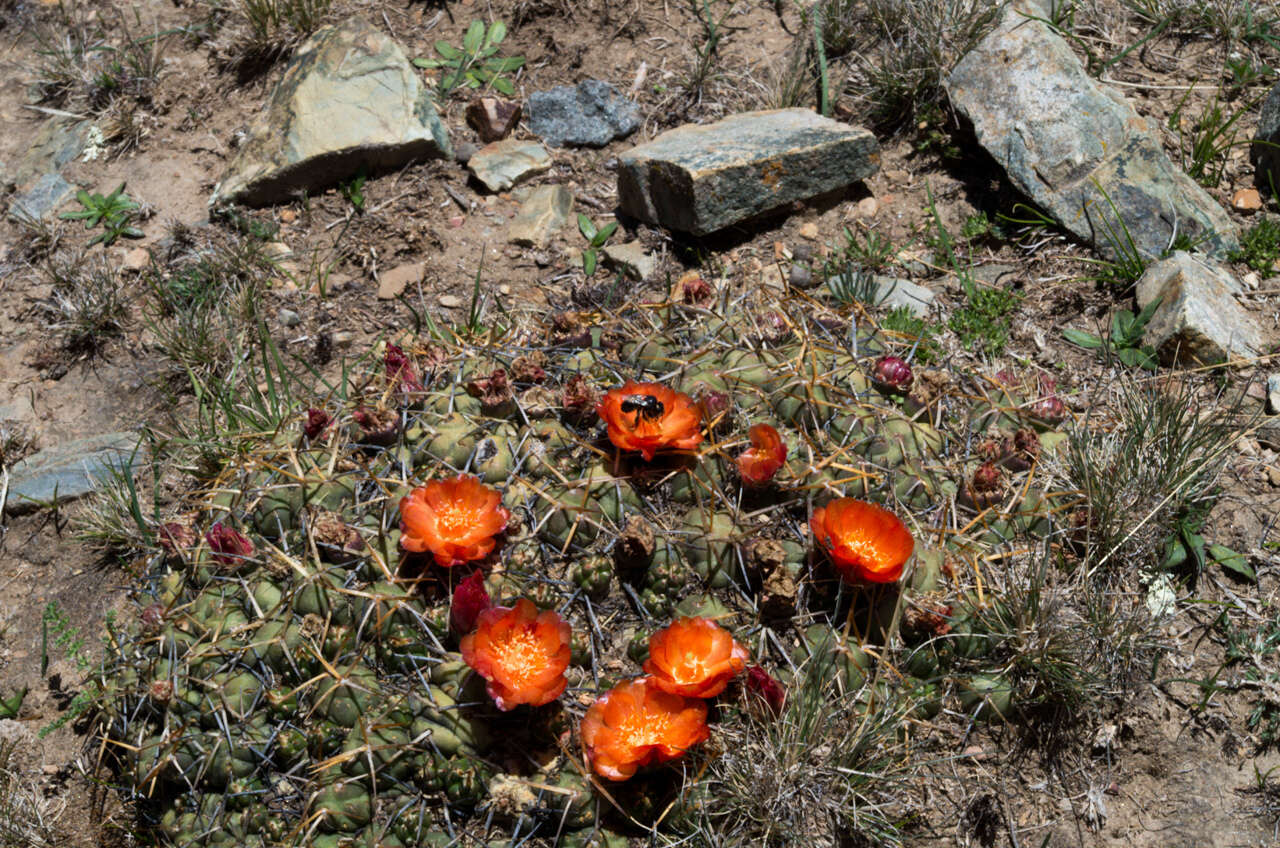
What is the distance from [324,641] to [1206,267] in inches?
141

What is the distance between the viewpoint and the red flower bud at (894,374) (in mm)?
3229

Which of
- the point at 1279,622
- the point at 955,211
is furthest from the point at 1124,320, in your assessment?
the point at 1279,622

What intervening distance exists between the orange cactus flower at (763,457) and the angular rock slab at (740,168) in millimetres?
1993

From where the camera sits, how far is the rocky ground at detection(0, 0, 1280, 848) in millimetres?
2760

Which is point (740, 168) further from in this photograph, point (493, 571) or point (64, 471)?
point (64, 471)

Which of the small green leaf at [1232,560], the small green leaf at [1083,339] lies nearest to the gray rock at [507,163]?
the small green leaf at [1083,339]

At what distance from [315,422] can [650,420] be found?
1085mm

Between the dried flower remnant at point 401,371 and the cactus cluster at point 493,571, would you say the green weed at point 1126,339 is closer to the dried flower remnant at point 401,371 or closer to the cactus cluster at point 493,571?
the cactus cluster at point 493,571

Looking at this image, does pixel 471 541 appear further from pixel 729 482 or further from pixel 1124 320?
pixel 1124 320

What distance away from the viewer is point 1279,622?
3152mm

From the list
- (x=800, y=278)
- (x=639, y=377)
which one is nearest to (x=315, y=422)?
(x=639, y=377)

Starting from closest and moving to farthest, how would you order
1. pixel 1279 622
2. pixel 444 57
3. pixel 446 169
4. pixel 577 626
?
pixel 577 626
pixel 1279 622
pixel 446 169
pixel 444 57

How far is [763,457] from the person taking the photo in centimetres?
286

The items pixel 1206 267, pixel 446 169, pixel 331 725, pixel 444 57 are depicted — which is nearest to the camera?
pixel 331 725
